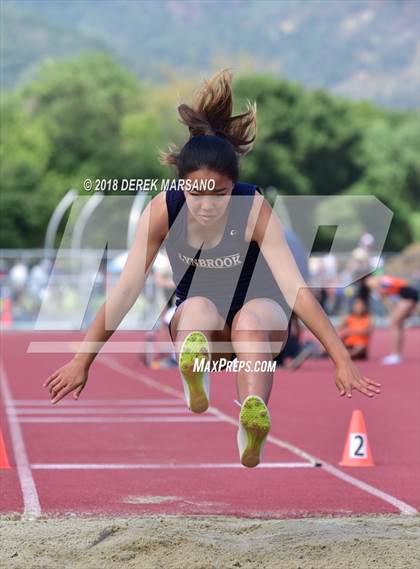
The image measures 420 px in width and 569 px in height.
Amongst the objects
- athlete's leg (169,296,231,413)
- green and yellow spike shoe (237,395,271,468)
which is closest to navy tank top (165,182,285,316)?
athlete's leg (169,296,231,413)

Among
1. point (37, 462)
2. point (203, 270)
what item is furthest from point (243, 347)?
point (37, 462)

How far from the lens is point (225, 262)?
5332 millimetres

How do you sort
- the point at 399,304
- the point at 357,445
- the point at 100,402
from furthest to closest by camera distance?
the point at 399,304 < the point at 100,402 < the point at 357,445

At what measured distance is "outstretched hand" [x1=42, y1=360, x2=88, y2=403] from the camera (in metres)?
4.84

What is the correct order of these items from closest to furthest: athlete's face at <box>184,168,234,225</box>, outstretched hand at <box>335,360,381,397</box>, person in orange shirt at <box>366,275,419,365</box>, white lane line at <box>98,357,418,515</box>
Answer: outstretched hand at <box>335,360,381,397</box>
athlete's face at <box>184,168,234,225</box>
white lane line at <box>98,357,418,515</box>
person in orange shirt at <box>366,275,419,365</box>

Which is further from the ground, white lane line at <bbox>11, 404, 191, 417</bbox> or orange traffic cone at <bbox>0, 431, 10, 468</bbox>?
white lane line at <bbox>11, 404, 191, 417</bbox>

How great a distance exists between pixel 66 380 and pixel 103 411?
721 cm

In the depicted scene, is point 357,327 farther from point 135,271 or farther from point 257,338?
point 135,271

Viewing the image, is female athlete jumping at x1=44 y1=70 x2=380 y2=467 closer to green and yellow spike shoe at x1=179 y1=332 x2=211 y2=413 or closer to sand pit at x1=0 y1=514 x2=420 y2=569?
green and yellow spike shoe at x1=179 y1=332 x2=211 y2=413

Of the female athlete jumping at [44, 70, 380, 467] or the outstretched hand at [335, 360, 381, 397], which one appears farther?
the female athlete jumping at [44, 70, 380, 467]

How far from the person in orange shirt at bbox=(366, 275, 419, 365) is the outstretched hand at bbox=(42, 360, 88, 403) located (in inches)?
479

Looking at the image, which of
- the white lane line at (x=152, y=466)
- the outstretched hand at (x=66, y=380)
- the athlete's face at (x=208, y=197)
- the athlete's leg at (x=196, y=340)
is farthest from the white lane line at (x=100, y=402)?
the outstretched hand at (x=66, y=380)

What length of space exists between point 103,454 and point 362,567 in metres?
4.14

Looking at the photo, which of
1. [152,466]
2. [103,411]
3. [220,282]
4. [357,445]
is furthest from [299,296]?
[103,411]
